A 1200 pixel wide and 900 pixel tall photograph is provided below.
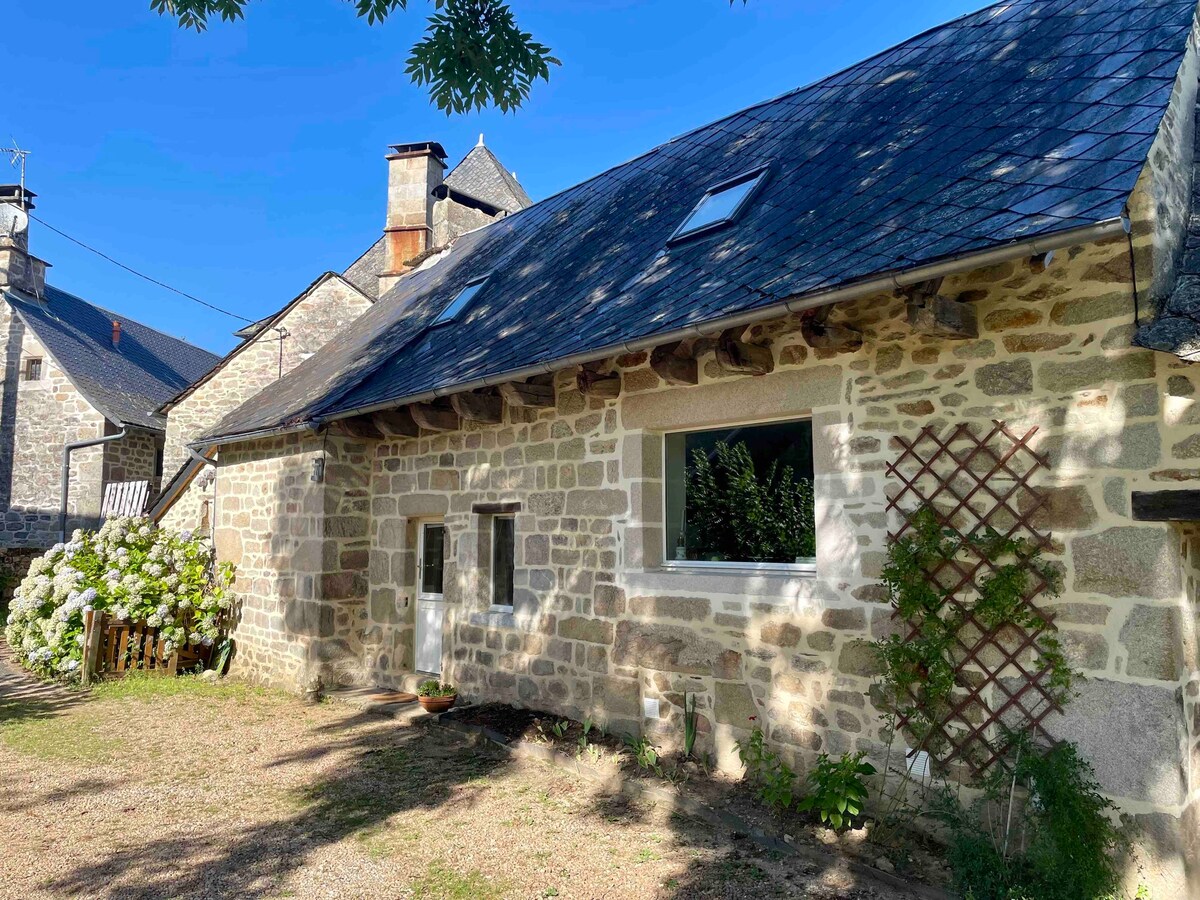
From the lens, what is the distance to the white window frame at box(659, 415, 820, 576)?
4.75m

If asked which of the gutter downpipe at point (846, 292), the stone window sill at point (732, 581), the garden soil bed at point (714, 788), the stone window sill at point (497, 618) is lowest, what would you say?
the garden soil bed at point (714, 788)

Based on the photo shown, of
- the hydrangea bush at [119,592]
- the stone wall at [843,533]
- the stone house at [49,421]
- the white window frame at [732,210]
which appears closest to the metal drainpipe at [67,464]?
the stone house at [49,421]

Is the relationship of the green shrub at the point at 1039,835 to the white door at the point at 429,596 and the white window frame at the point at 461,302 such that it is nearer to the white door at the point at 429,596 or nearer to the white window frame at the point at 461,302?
the white door at the point at 429,596

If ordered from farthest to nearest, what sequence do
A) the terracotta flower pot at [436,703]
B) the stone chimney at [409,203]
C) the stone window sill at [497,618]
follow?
the stone chimney at [409,203] < the terracotta flower pot at [436,703] < the stone window sill at [497,618]

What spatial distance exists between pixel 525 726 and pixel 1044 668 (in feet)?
11.6

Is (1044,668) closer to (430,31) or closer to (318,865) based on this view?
(318,865)

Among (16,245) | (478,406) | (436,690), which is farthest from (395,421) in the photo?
(16,245)

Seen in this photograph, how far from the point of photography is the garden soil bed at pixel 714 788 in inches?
149

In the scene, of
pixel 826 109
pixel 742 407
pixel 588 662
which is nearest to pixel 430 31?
pixel 742 407

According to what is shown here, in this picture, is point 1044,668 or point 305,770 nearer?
point 1044,668

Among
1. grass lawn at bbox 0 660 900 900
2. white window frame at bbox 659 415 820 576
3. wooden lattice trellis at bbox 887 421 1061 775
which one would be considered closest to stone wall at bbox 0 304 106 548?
grass lawn at bbox 0 660 900 900

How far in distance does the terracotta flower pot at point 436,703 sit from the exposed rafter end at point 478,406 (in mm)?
2278

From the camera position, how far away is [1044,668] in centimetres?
363

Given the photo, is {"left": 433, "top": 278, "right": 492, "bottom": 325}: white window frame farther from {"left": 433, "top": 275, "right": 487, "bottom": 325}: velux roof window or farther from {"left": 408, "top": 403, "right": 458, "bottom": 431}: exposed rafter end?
{"left": 408, "top": 403, "right": 458, "bottom": 431}: exposed rafter end
